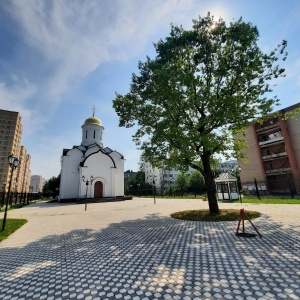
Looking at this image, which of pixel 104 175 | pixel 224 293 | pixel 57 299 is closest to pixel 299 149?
pixel 104 175

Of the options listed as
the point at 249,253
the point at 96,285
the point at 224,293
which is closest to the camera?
the point at 224,293

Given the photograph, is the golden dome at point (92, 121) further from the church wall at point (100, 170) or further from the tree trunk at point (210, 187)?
the tree trunk at point (210, 187)

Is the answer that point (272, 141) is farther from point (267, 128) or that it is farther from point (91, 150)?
point (91, 150)

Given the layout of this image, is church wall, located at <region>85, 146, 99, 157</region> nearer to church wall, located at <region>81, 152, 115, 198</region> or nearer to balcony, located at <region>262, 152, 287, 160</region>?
church wall, located at <region>81, 152, 115, 198</region>

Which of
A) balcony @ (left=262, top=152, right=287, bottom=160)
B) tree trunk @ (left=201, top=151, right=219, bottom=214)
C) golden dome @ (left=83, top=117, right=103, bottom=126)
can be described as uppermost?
golden dome @ (left=83, top=117, right=103, bottom=126)

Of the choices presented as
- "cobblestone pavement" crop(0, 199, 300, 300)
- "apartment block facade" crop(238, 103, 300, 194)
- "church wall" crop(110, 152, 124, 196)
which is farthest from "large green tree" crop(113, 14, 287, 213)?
"church wall" crop(110, 152, 124, 196)

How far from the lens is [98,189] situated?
3262cm

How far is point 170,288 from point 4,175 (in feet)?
281

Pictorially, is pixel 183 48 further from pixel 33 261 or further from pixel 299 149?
pixel 299 149

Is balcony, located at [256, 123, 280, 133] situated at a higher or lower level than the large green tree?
higher

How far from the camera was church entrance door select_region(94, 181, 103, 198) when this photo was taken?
32209 millimetres

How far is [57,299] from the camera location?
126 inches

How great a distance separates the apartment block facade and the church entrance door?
77.1 feet

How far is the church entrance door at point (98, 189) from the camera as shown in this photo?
106ft
